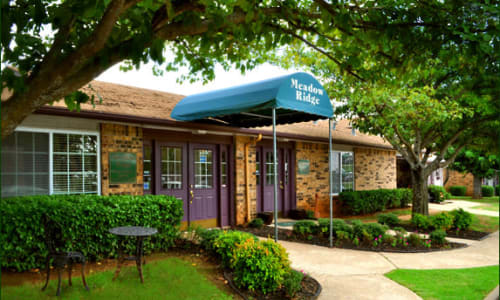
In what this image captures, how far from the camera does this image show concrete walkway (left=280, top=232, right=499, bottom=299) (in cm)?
528

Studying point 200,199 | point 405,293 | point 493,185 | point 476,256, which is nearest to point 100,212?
point 200,199

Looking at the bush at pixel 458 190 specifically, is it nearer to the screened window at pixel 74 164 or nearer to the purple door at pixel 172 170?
the purple door at pixel 172 170

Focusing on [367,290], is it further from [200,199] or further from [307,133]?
[307,133]

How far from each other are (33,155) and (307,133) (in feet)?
28.4

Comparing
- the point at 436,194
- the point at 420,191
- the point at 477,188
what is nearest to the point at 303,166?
the point at 420,191

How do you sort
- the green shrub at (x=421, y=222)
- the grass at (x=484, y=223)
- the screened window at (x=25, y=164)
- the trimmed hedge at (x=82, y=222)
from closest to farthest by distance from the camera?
1. the trimmed hedge at (x=82, y=222)
2. the screened window at (x=25, y=164)
3. the green shrub at (x=421, y=222)
4. the grass at (x=484, y=223)

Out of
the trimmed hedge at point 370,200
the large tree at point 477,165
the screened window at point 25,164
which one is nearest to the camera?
the screened window at point 25,164

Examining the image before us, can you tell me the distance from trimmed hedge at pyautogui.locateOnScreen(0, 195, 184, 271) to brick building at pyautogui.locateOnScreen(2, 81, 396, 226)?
938mm

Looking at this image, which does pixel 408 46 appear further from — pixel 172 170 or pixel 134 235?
pixel 172 170

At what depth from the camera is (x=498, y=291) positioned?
5391 millimetres

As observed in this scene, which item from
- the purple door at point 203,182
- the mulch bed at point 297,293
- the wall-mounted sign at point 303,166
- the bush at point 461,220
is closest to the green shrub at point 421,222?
the bush at point 461,220

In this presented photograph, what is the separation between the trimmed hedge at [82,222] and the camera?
18.1ft

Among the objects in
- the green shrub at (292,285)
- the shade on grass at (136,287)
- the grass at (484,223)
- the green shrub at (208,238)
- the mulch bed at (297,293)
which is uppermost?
the green shrub at (208,238)

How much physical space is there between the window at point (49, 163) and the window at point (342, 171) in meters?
10.1
